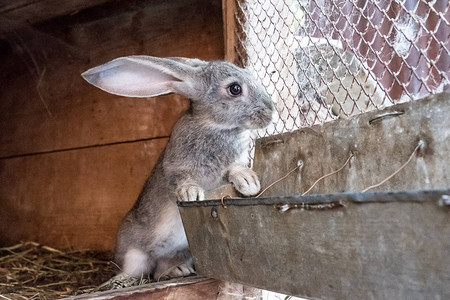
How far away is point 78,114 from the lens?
2.80m

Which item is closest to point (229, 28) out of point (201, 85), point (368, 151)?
point (201, 85)

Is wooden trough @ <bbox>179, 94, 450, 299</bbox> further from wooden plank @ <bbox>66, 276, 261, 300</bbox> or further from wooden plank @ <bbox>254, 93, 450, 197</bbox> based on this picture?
wooden plank @ <bbox>66, 276, 261, 300</bbox>

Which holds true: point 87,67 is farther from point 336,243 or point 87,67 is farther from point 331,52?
point 336,243

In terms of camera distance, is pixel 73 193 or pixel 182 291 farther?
pixel 73 193

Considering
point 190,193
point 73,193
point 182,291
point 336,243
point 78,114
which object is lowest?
point 182,291

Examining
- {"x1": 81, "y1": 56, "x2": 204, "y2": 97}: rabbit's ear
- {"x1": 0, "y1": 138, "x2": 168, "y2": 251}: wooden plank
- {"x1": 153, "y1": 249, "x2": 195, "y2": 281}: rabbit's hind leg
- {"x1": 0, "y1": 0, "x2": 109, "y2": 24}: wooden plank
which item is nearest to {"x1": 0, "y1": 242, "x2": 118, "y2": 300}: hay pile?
{"x1": 0, "y1": 138, "x2": 168, "y2": 251}: wooden plank

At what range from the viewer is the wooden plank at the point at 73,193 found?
259cm

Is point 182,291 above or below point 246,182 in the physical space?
below

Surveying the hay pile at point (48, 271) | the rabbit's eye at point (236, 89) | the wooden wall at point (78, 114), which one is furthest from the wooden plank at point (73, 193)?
the rabbit's eye at point (236, 89)

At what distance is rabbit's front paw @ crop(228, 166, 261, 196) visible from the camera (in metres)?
1.55

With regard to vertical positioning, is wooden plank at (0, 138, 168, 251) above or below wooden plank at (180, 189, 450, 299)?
above

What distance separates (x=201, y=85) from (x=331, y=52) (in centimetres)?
54

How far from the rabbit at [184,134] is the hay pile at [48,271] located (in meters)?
0.25

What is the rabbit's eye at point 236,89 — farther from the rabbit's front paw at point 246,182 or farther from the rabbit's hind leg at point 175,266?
the rabbit's hind leg at point 175,266
